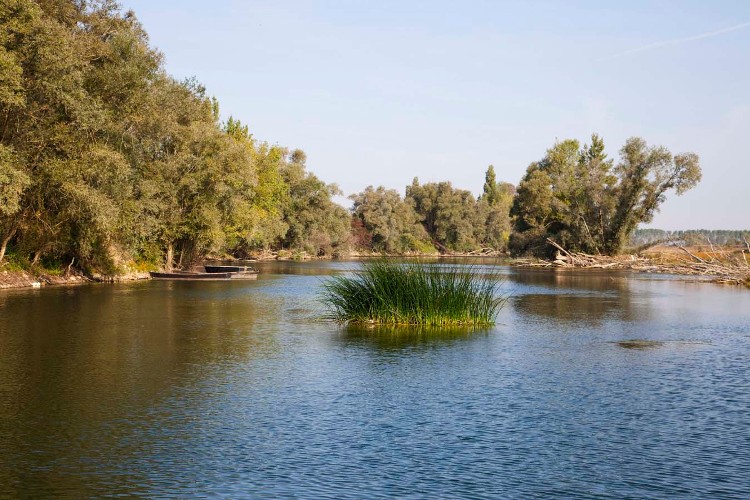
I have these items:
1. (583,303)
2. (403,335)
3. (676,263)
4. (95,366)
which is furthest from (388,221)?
(95,366)

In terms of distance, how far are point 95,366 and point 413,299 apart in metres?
12.1

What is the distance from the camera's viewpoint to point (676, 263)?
73.7 m

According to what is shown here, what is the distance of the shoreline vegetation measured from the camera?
37.6 m

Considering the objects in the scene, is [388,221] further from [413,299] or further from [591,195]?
[413,299]

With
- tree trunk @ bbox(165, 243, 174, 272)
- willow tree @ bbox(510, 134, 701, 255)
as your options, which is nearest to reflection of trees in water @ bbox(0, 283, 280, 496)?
tree trunk @ bbox(165, 243, 174, 272)

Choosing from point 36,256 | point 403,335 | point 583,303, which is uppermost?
point 36,256

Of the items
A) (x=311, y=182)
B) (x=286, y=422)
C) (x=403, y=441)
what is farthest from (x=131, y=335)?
(x=311, y=182)

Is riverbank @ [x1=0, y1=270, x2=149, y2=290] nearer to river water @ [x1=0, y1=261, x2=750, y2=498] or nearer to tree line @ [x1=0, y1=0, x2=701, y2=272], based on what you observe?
tree line @ [x1=0, y1=0, x2=701, y2=272]

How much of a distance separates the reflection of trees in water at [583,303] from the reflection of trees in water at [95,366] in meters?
13.5

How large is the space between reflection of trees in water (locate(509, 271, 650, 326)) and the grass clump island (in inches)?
243

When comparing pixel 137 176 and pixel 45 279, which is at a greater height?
pixel 137 176

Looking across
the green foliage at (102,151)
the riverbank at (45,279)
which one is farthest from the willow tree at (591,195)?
the riverbank at (45,279)

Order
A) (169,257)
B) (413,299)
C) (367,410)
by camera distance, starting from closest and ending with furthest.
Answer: (367,410) < (413,299) < (169,257)

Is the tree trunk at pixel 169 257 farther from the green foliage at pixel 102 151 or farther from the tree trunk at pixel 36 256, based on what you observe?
the tree trunk at pixel 36 256
